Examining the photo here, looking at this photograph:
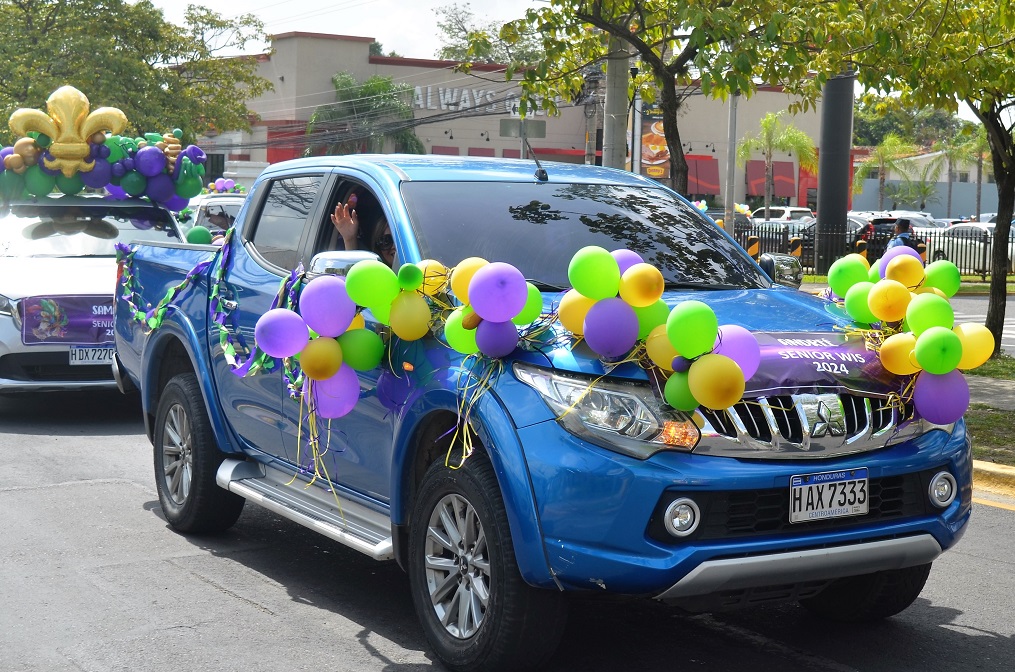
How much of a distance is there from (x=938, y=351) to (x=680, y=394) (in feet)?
3.15

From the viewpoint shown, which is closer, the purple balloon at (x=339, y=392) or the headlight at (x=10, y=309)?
the purple balloon at (x=339, y=392)

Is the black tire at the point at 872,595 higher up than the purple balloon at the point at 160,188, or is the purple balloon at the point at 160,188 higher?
the purple balloon at the point at 160,188

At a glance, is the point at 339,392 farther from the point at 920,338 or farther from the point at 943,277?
the point at 943,277

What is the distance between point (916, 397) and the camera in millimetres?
Answer: 4262

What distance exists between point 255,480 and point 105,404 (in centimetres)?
583

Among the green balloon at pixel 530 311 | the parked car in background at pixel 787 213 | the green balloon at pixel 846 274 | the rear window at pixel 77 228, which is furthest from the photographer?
the parked car in background at pixel 787 213

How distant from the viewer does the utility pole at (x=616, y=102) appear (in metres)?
12.3

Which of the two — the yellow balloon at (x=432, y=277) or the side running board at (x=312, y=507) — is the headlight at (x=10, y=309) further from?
the yellow balloon at (x=432, y=277)

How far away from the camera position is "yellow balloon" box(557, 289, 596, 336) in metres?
4.07

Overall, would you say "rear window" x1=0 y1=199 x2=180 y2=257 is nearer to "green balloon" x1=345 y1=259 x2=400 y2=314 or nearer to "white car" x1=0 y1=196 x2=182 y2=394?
"white car" x1=0 y1=196 x2=182 y2=394

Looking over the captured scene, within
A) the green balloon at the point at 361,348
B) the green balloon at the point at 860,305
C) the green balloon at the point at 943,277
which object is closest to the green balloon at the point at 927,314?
the green balloon at the point at 860,305

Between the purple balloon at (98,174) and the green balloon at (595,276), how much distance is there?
331 inches

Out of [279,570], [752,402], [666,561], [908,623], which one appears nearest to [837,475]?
[752,402]

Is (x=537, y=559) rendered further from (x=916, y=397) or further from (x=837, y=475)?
(x=916, y=397)
